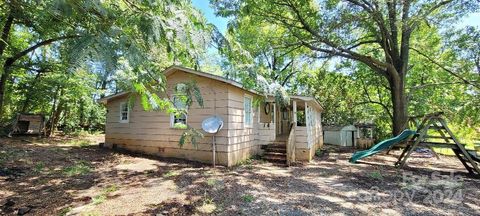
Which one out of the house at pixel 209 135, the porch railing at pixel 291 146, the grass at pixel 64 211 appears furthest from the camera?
the porch railing at pixel 291 146

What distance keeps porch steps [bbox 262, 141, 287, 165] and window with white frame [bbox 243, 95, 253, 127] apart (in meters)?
1.18

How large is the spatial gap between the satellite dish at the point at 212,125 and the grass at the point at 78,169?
3297mm

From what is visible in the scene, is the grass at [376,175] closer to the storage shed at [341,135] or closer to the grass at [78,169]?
the grass at [78,169]

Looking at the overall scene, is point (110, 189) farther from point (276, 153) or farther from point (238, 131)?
point (276, 153)

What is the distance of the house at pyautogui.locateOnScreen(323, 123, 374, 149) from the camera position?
1407cm

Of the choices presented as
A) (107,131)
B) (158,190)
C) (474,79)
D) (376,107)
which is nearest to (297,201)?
(158,190)

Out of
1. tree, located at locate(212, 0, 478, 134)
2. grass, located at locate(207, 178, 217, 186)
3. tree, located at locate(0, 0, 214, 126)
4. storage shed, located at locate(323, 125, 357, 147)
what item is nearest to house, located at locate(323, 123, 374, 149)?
storage shed, located at locate(323, 125, 357, 147)

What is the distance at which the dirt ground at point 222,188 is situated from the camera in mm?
4062

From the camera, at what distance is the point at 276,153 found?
896 centimetres

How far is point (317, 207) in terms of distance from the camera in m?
4.18

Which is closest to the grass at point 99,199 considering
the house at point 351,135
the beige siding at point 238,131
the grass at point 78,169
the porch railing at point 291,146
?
the grass at point 78,169

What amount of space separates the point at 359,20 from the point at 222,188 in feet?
27.1

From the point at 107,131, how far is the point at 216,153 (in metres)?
5.79

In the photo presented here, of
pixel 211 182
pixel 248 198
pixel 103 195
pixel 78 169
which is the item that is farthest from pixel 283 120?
pixel 103 195
